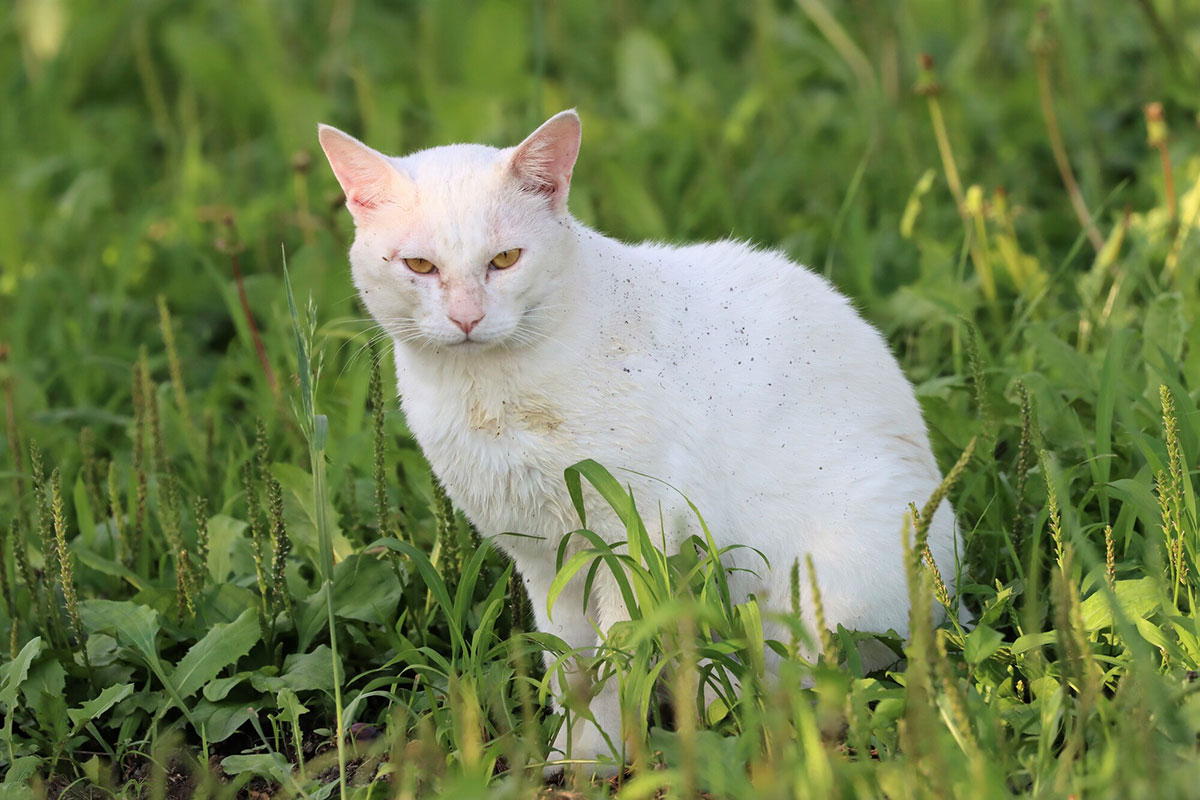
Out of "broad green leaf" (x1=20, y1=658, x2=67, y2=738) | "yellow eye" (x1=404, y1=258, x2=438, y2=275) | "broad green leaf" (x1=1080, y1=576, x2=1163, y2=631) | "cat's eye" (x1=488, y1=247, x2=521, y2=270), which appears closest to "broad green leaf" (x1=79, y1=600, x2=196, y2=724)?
"broad green leaf" (x1=20, y1=658, x2=67, y2=738)

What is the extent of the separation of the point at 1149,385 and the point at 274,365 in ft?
7.34

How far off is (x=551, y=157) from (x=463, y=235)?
23cm

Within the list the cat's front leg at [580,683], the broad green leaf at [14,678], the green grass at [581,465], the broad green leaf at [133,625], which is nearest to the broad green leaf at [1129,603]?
the green grass at [581,465]

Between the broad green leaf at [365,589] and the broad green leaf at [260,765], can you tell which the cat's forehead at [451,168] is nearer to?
the broad green leaf at [365,589]

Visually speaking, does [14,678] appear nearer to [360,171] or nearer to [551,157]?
[360,171]

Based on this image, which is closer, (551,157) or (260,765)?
(260,765)

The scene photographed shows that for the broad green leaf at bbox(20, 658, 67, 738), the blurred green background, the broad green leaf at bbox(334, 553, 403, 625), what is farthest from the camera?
the blurred green background

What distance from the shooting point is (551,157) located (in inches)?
92.0

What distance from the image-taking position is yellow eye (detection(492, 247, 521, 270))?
2.29 meters

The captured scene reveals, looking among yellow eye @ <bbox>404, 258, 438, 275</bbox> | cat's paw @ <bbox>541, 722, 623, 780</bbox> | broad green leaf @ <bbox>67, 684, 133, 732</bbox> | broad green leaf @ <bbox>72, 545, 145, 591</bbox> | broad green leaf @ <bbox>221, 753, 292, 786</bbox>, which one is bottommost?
cat's paw @ <bbox>541, 722, 623, 780</bbox>

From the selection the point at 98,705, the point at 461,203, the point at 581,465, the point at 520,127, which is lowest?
the point at 98,705

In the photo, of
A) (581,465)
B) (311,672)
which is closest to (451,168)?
(581,465)

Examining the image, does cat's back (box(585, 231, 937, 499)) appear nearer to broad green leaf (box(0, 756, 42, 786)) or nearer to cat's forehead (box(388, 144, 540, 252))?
cat's forehead (box(388, 144, 540, 252))

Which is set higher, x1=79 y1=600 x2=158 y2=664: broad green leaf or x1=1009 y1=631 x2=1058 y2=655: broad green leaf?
x1=1009 y1=631 x2=1058 y2=655: broad green leaf
